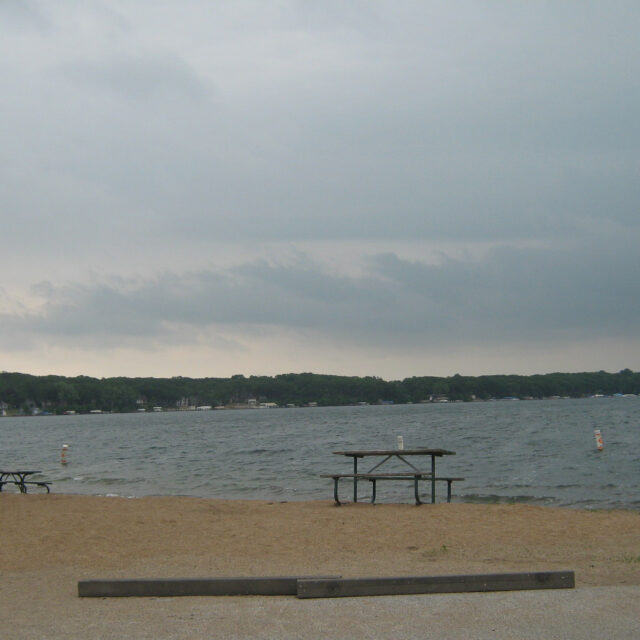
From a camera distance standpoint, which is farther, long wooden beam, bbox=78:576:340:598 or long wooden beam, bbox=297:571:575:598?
long wooden beam, bbox=78:576:340:598

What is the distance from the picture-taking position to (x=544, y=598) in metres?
6.31

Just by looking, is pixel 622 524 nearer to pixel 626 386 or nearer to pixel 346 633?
pixel 346 633

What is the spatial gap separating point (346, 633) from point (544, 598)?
185 centimetres

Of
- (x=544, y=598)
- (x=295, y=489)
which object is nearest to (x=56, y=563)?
(x=544, y=598)

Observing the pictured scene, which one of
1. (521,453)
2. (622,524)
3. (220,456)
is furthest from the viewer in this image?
(220,456)

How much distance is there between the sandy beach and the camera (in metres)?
6.03

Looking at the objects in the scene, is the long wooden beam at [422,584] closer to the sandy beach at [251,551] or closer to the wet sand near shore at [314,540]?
the sandy beach at [251,551]

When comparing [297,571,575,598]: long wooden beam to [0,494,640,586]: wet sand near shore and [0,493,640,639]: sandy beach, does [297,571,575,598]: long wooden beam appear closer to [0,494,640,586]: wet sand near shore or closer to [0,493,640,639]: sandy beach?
[0,493,640,639]: sandy beach

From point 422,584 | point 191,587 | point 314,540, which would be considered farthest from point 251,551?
point 422,584

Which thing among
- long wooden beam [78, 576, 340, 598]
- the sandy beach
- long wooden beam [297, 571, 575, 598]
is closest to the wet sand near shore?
the sandy beach

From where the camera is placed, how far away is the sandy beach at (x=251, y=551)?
237 inches

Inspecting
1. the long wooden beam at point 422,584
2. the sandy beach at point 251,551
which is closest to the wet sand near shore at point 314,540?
the sandy beach at point 251,551

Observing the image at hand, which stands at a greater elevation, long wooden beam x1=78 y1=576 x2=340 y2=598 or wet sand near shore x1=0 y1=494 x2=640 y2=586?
long wooden beam x1=78 y1=576 x2=340 y2=598

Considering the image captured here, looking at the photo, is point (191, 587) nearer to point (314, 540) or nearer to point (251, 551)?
point (251, 551)
